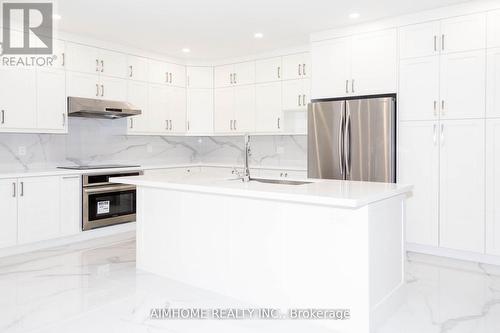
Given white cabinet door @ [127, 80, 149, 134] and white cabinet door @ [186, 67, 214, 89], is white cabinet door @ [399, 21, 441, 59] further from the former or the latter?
white cabinet door @ [127, 80, 149, 134]

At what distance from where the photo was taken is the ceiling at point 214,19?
12.2 ft

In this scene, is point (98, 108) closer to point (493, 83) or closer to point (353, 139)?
point (353, 139)

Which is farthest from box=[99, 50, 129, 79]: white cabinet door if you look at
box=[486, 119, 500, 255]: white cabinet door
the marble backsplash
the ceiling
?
box=[486, 119, 500, 255]: white cabinet door

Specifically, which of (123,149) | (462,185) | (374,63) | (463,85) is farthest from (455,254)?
(123,149)

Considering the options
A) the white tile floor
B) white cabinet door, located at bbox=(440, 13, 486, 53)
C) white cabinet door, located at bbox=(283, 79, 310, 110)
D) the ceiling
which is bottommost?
the white tile floor

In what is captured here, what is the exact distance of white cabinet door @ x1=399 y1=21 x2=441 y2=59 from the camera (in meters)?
3.88

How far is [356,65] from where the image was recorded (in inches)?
173

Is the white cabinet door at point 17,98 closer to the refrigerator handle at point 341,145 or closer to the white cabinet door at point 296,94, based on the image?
the white cabinet door at point 296,94

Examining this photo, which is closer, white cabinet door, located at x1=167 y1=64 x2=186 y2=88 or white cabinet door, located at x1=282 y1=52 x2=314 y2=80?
white cabinet door, located at x1=282 y1=52 x2=314 y2=80

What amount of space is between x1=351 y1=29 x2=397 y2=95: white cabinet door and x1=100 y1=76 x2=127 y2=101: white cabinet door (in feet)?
9.88

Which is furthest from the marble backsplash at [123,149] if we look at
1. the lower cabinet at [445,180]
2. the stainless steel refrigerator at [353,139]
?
the lower cabinet at [445,180]

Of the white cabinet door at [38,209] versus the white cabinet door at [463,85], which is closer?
the white cabinet door at [463,85]

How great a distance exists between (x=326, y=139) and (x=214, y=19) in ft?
6.00

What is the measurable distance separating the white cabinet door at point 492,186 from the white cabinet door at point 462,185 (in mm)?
45
